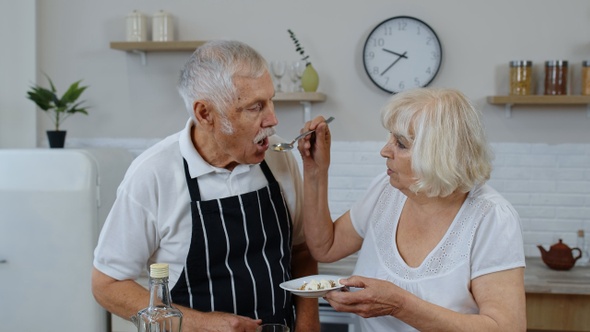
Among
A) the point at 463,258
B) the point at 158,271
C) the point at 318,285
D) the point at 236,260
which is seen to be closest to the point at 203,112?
the point at 236,260

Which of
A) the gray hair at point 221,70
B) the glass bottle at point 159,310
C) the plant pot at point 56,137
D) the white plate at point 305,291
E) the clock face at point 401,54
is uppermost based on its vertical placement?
the clock face at point 401,54

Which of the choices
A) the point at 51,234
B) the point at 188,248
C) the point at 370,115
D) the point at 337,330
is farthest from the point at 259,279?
the point at 370,115

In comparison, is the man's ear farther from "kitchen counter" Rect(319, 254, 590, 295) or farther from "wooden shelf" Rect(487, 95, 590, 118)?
"wooden shelf" Rect(487, 95, 590, 118)

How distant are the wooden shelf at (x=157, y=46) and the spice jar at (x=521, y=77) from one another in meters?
1.75

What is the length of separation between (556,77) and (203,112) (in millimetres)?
2474

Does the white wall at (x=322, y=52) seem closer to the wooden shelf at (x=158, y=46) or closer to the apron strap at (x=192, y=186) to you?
the wooden shelf at (x=158, y=46)

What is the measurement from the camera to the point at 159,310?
1.43 meters

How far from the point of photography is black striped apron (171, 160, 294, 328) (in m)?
2.02

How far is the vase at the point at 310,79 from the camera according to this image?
3926mm

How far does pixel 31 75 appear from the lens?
14.2 ft

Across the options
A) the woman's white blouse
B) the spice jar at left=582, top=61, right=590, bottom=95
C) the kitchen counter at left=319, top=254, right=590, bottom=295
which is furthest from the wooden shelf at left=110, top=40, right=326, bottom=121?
the woman's white blouse

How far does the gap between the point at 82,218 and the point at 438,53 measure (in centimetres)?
214

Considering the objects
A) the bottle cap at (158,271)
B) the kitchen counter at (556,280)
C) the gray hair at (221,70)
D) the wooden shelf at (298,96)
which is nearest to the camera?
the bottle cap at (158,271)

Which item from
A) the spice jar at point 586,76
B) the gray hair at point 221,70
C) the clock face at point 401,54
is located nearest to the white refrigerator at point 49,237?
the clock face at point 401,54
